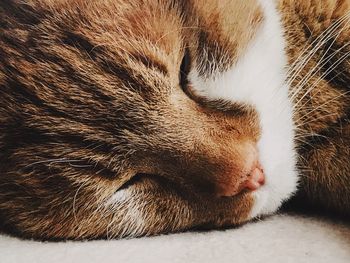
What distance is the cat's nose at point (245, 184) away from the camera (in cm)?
104

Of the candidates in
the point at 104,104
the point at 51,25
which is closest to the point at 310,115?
the point at 104,104

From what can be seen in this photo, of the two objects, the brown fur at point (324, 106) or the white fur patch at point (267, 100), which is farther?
the brown fur at point (324, 106)

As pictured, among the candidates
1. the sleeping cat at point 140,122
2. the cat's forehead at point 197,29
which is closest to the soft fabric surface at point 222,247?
the sleeping cat at point 140,122

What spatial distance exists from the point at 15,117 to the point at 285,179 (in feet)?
1.95

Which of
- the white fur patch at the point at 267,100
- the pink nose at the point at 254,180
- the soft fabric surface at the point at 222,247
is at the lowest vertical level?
the soft fabric surface at the point at 222,247

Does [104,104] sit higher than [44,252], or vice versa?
[104,104]

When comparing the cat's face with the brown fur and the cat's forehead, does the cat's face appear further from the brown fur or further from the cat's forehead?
the brown fur

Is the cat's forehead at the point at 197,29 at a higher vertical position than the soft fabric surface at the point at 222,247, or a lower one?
higher

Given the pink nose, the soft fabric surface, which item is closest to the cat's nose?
the pink nose

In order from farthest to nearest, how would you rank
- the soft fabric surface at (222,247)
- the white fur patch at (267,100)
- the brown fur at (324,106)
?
the brown fur at (324,106), the white fur patch at (267,100), the soft fabric surface at (222,247)

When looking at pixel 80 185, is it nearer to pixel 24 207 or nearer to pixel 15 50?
pixel 24 207

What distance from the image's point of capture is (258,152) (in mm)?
1077

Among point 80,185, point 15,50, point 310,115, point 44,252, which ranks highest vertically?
point 310,115

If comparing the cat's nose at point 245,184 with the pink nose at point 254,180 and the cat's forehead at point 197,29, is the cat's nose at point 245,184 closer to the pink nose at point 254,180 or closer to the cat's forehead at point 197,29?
the pink nose at point 254,180
